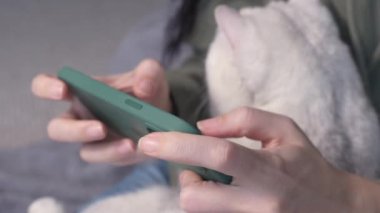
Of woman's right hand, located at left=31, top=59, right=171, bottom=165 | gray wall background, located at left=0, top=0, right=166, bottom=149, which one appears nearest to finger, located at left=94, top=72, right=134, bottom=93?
woman's right hand, located at left=31, top=59, right=171, bottom=165

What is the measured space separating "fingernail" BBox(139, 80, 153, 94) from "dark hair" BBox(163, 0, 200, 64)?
0.18 meters

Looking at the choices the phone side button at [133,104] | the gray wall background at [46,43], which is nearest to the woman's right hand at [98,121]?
the phone side button at [133,104]

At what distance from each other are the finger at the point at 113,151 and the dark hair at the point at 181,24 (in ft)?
0.71

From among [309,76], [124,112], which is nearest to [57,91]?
[124,112]

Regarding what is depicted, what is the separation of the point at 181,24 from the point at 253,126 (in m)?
0.36

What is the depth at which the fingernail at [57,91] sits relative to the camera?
63 cm

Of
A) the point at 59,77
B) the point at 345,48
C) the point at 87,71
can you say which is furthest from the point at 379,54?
the point at 87,71

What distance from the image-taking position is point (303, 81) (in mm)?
642

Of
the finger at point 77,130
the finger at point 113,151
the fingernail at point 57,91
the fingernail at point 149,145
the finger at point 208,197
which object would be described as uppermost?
the fingernail at point 149,145

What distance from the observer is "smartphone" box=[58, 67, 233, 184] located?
454 mm

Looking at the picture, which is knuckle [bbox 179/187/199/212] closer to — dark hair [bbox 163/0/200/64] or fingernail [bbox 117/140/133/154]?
fingernail [bbox 117/140/133/154]

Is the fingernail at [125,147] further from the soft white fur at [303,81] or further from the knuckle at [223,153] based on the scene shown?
the knuckle at [223,153]

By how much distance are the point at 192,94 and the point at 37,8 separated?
0.76 m

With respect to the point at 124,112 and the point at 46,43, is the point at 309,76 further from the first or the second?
the point at 46,43
